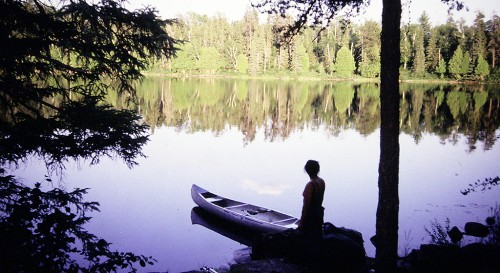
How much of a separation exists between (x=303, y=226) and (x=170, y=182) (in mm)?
11446

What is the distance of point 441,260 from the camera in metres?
5.82

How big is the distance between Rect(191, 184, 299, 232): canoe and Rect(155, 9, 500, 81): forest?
63728 millimetres

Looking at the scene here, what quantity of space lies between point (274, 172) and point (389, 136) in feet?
44.6

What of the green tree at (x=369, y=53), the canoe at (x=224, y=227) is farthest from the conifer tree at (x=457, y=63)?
the canoe at (x=224, y=227)

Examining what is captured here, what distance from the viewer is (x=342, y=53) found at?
7788 cm

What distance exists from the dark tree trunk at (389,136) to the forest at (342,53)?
6873 cm

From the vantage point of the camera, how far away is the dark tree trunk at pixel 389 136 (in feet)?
16.6

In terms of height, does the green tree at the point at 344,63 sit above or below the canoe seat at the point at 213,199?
above

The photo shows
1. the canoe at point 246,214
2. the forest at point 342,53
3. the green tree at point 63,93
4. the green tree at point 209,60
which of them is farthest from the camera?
the green tree at point 209,60

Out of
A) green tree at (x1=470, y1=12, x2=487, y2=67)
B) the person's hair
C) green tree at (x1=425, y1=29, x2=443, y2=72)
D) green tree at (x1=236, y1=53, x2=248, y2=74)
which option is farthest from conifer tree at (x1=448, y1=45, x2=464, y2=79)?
the person's hair

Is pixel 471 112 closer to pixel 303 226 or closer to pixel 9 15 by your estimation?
pixel 303 226

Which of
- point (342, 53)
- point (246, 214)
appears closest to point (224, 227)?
point (246, 214)

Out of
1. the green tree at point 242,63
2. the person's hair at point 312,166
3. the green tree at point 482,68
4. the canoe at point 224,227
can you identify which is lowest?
the canoe at point 224,227

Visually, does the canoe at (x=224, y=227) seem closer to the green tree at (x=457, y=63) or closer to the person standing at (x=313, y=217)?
the person standing at (x=313, y=217)
